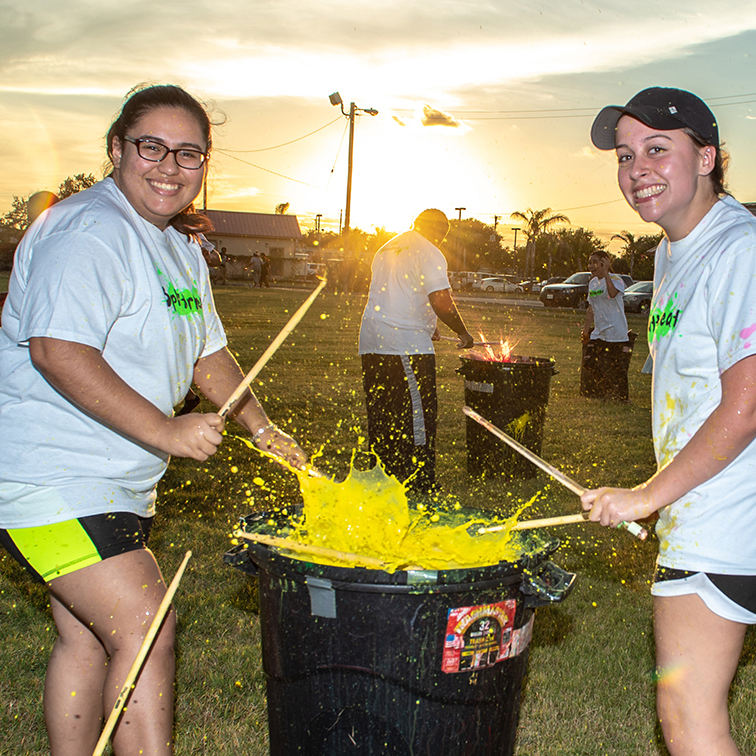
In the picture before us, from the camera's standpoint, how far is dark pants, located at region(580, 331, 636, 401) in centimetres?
927

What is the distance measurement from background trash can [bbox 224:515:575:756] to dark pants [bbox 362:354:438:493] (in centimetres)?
304

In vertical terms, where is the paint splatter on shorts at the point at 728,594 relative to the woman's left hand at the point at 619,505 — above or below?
below

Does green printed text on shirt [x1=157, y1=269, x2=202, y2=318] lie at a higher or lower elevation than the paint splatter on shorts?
higher

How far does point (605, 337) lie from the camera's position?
29.9ft

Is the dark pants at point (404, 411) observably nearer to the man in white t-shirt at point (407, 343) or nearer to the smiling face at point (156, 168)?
the man in white t-shirt at point (407, 343)

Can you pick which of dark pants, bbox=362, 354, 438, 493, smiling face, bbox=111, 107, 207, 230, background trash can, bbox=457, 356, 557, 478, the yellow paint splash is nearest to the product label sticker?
the yellow paint splash

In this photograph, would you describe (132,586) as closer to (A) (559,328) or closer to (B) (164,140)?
(B) (164,140)

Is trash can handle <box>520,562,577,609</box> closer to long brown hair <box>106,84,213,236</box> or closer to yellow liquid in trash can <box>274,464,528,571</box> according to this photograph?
yellow liquid in trash can <box>274,464,528,571</box>

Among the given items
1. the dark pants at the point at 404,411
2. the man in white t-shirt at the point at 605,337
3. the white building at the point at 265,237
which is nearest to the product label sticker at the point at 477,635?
the dark pants at the point at 404,411

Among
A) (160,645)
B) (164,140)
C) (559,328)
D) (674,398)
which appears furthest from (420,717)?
(559,328)

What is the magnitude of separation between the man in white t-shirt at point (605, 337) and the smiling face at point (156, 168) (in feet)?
24.2

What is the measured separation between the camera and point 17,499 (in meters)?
1.85

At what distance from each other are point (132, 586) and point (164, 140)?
117cm

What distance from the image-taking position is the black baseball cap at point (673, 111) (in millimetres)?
1920
